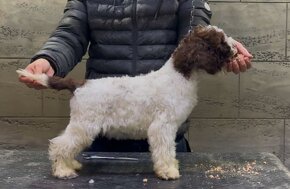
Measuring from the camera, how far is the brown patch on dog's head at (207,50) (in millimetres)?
2072

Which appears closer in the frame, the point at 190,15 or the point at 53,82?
the point at 53,82

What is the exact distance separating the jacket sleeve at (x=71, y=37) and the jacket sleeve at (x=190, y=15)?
0.44 m

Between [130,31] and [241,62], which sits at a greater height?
[130,31]

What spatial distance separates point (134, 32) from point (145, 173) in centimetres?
67

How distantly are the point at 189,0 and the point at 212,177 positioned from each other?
2.82ft

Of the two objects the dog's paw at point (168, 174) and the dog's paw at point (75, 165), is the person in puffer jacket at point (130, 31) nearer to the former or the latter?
the dog's paw at point (75, 165)

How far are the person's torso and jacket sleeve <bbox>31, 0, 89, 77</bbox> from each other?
7cm

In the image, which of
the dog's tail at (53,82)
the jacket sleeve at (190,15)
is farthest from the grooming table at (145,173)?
the jacket sleeve at (190,15)

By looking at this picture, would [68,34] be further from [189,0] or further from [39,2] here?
[39,2]

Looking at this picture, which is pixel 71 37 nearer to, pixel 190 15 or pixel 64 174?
pixel 190 15

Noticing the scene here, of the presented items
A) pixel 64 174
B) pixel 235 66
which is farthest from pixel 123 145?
pixel 235 66

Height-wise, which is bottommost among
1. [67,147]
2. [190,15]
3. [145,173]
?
[145,173]

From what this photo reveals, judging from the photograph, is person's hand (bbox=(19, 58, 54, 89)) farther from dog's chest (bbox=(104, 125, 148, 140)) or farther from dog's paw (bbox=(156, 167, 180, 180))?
dog's paw (bbox=(156, 167, 180, 180))

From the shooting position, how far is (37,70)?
87.3 inches
